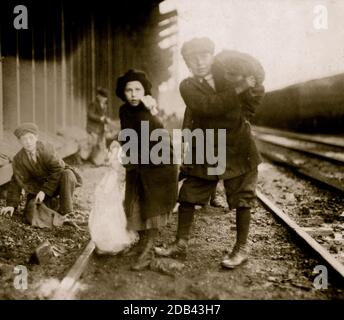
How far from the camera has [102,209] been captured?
3.81 metres

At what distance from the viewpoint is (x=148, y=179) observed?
3705 mm

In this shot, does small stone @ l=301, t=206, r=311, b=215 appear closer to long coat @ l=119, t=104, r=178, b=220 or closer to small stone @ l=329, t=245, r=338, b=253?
small stone @ l=329, t=245, r=338, b=253

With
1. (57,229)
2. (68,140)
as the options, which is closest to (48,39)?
(68,140)

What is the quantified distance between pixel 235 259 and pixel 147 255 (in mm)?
713

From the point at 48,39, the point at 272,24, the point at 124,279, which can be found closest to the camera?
the point at 124,279

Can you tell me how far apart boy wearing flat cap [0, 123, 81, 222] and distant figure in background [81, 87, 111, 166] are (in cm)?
486

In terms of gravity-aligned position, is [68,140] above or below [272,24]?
below

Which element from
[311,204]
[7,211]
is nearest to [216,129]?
[7,211]

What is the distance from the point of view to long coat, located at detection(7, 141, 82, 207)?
13.8ft

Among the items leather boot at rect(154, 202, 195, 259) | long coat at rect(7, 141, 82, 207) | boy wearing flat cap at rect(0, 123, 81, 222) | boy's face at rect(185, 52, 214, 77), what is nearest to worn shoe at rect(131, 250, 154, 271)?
leather boot at rect(154, 202, 195, 259)

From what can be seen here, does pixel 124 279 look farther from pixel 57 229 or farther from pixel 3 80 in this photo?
pixel 3 80

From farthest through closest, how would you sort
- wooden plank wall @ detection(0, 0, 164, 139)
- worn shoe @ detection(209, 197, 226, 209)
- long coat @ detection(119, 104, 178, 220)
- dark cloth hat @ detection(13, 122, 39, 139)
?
wooden plank wall @ detection(0, 0, 164, 139)
worn shoe @ detection(209, 197, 226, 209)
dark cloth hat @ detection(13, 122, 39, 139)
long coat @ detection(119, 104, 178, 220)

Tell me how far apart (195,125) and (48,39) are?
5.90m

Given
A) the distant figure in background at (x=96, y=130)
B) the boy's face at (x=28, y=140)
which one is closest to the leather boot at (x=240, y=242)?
the boy's face at (x=28, y=140)
